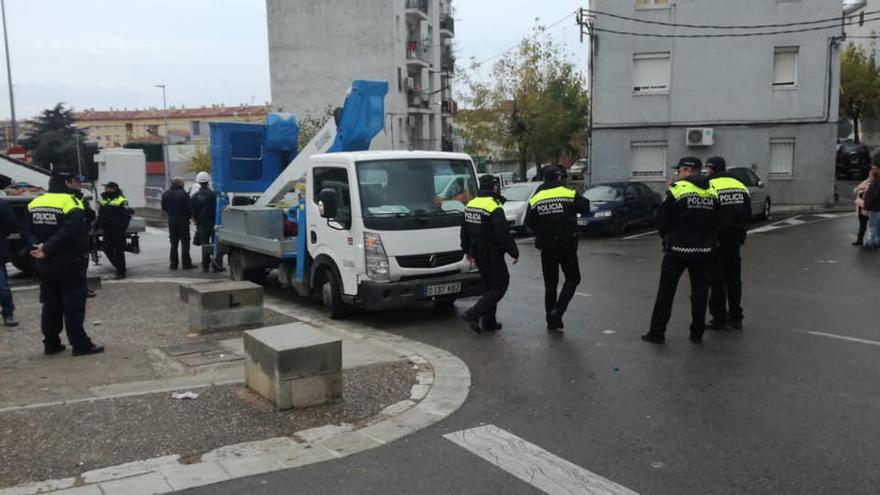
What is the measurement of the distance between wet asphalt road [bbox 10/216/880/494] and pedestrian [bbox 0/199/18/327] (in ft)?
14.9

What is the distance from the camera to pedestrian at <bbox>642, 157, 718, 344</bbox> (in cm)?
749

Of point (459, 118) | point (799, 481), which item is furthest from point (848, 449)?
point (459, 118)

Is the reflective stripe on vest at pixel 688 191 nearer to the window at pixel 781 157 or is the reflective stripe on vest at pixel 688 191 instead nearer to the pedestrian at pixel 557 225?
the pedestrian at pixel 557 225

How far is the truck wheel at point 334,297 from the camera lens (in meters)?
9.54

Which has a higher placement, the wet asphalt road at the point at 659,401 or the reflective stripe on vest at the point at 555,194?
the reflective stripe on vest at the point at 555,194

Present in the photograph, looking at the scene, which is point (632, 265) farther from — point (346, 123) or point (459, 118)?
point (459, 118)

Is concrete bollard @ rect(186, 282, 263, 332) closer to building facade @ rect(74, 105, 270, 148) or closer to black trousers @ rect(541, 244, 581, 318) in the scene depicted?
black trousers @ rect(541, 244, 581, 318)

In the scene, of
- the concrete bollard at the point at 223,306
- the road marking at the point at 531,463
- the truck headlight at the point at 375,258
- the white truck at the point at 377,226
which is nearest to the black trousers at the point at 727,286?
the white truck at the point at 377,226

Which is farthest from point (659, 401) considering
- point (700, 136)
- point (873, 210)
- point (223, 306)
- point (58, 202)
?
point (700, 136)

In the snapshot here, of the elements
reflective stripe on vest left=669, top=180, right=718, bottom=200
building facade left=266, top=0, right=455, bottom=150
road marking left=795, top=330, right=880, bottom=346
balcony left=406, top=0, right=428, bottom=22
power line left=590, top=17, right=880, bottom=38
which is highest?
balcony left=406, top=0, right=428, bottom=22

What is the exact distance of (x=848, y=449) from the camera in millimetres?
4852

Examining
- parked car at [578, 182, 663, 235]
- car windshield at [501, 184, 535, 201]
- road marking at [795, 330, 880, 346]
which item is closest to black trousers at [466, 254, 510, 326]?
road marking at [795, 330, 880, 346]

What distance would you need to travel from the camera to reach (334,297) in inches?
377

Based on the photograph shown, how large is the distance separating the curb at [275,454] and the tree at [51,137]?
114 ft
